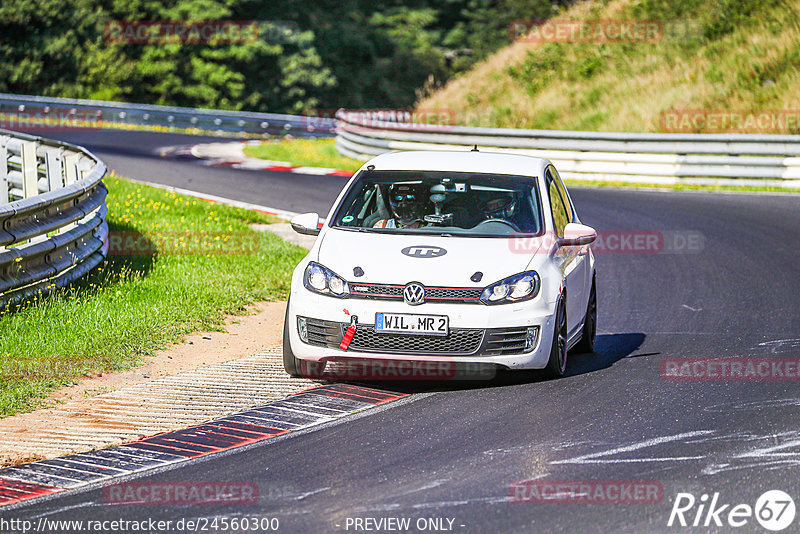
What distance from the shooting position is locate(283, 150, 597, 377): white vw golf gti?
8016 millimetres

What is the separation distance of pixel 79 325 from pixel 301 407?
9.51 ft

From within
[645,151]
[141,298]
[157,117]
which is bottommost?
[157,117]

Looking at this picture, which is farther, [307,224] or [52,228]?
[52,228]

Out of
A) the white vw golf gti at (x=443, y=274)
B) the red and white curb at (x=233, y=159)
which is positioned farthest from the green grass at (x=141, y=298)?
the red and white curb at (x=233, y=159)

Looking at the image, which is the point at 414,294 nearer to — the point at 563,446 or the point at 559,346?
the point at 559,346

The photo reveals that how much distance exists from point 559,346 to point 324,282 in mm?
1771

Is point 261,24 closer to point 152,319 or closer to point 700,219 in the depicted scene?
point 700,219

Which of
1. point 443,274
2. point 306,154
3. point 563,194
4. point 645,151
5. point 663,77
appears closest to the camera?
point 443,274

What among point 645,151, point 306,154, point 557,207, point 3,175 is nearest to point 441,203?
point 557,207

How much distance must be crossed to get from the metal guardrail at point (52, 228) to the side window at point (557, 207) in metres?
4.56

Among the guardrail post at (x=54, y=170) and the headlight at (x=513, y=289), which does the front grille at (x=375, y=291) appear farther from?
the guardrail post at (x=54, y=170)

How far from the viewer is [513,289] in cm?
816

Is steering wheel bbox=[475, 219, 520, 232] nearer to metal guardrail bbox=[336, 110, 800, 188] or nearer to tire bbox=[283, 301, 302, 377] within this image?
tire bbox=[283, 301, 302, 377]

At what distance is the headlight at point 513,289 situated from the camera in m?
8.09
